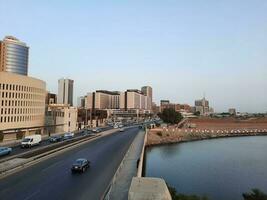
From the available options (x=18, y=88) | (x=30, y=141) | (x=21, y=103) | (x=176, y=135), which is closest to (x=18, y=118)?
(x=21, y=103)

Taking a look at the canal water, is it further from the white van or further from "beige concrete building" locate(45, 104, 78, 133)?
"beige concrete building" locate(45, 104, 78, 133)

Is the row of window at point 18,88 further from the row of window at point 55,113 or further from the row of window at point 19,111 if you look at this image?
the row of window at point 55,113

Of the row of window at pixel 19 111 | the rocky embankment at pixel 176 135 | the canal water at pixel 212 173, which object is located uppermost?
the row of window at pixel 19 111

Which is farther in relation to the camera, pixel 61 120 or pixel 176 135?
pixel 176 135

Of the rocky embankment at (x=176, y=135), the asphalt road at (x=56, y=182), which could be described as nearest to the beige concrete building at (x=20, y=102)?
the rocky embankment at (x=176, y=135)

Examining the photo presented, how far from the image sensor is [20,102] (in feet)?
278

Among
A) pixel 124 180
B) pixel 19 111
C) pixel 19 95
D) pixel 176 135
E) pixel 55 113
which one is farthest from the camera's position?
pixel 176 135

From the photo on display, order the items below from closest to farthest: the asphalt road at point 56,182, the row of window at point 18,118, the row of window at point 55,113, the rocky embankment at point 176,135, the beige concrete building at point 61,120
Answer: the asphalt road at point 56,182 → the row of window at point 18,118 → the beige concrete building at point 61,120 → the row of window at point 55,113 → the rocky embankment at point 176,135

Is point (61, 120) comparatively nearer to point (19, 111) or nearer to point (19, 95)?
point (19, 111)

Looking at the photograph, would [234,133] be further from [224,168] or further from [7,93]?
[7,93]

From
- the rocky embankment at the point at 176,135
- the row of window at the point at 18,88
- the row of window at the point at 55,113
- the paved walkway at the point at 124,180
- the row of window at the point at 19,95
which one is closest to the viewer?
the paved walkway at the point at 124,180

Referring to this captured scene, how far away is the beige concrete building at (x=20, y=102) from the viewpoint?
79062 millimetres

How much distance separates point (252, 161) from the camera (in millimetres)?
68625

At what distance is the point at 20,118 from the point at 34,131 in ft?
17.7
